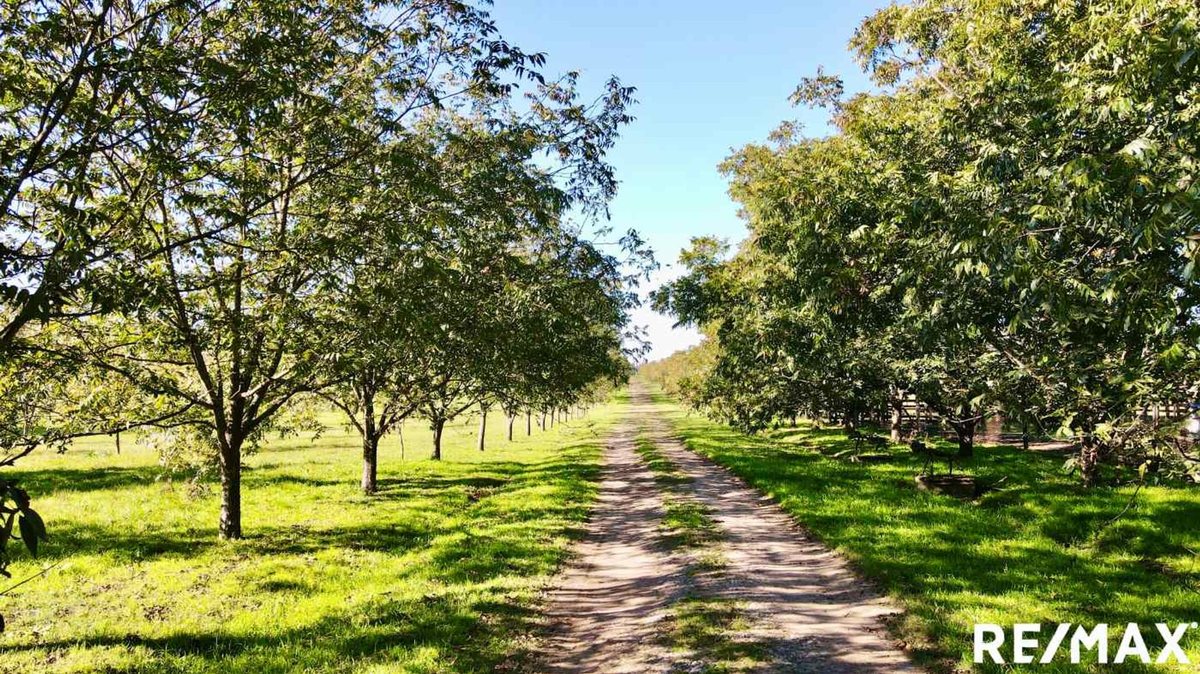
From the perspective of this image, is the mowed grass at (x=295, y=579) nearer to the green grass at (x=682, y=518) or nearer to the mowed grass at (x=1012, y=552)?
the green grass at (x=682, y=518)

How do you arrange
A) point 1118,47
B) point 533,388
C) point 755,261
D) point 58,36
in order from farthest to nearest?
1. point 755,261
2. point 533,388
3. point 1118,47
4. point 58,36

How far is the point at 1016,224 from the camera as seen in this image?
6523 mm

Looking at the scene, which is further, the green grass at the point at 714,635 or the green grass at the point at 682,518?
A: the green grass at the point at 682,518

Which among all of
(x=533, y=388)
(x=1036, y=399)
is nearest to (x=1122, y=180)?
(x=1036, y=399)

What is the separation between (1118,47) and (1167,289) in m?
3.16

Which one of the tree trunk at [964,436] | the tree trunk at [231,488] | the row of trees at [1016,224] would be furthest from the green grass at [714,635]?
the tree trunk at [964,436]

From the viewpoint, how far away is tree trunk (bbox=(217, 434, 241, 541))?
15.1 metres

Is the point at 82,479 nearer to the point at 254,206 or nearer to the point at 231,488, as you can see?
the point at 231,488

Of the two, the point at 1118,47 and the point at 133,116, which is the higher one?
the point at 1118,47

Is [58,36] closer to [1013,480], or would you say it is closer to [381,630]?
[381,630]

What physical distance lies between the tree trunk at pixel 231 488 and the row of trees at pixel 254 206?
2.3 inches

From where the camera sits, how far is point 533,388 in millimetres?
22000

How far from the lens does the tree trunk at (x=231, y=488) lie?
15062mm

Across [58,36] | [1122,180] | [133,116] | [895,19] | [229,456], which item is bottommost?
[229,456]
